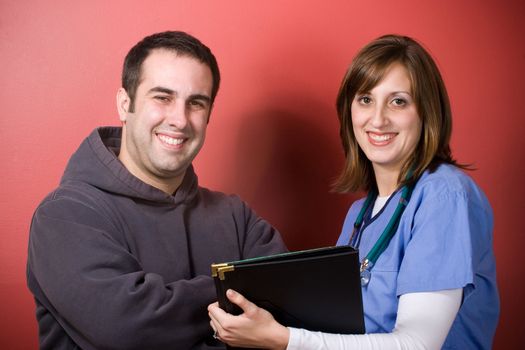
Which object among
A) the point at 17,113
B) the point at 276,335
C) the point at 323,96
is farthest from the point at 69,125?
the point at 276,335

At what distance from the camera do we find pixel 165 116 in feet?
5.04

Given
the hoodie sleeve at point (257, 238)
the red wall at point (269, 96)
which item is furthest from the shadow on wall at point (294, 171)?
the hoodie sleeve at point (257, 238)

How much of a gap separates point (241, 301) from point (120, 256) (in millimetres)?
341

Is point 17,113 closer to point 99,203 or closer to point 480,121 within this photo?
point 99,203

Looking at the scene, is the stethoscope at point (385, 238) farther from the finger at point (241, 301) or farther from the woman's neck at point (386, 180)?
the finger at point (241, 301)

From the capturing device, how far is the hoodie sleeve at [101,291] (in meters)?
1.20

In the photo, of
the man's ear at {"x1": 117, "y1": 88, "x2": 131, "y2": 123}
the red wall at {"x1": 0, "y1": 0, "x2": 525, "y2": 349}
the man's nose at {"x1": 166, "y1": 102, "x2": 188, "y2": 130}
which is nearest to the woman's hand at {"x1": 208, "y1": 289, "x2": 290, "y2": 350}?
the man's nose at {"x1": 166, "y1": 102, "x2": 188, "y2": 130}

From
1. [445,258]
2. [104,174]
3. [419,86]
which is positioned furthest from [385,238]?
[104,174]

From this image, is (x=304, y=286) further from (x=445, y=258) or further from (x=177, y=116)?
(x=177, y=116)

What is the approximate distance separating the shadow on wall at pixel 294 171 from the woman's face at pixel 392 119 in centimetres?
53

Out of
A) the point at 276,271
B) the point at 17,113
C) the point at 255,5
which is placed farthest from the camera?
the point at 255,5

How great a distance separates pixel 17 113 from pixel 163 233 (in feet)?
2.38

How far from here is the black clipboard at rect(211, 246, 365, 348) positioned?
1.12 m

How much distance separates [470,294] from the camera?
1313mm
